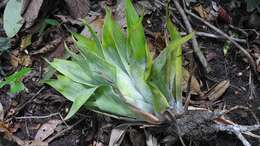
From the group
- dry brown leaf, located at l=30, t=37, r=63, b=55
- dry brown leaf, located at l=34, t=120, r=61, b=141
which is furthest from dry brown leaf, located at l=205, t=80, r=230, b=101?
dry brown leaf, located at l=30, t=37, r=63, b=55

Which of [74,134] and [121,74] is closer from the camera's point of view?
[121,74]

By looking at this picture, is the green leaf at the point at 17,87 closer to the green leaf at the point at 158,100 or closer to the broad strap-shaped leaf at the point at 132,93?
the broad strap-shaped leaf at the point at 132,93

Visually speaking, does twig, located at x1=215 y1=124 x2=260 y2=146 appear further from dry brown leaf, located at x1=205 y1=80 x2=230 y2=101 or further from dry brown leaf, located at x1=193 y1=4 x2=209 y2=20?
dry brown leaf, located at x1=193 y1=4 x2=209 y2=20

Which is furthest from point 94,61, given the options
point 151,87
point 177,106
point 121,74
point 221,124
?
point 221,124

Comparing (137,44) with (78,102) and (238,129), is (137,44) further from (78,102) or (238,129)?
(238,129)

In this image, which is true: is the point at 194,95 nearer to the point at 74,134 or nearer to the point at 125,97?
the point at 125,97

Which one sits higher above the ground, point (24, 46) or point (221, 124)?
point (24, 46)

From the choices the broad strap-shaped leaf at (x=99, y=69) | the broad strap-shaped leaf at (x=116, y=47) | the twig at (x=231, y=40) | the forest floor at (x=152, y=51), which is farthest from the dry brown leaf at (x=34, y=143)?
the twig at (x=231, y=40)
